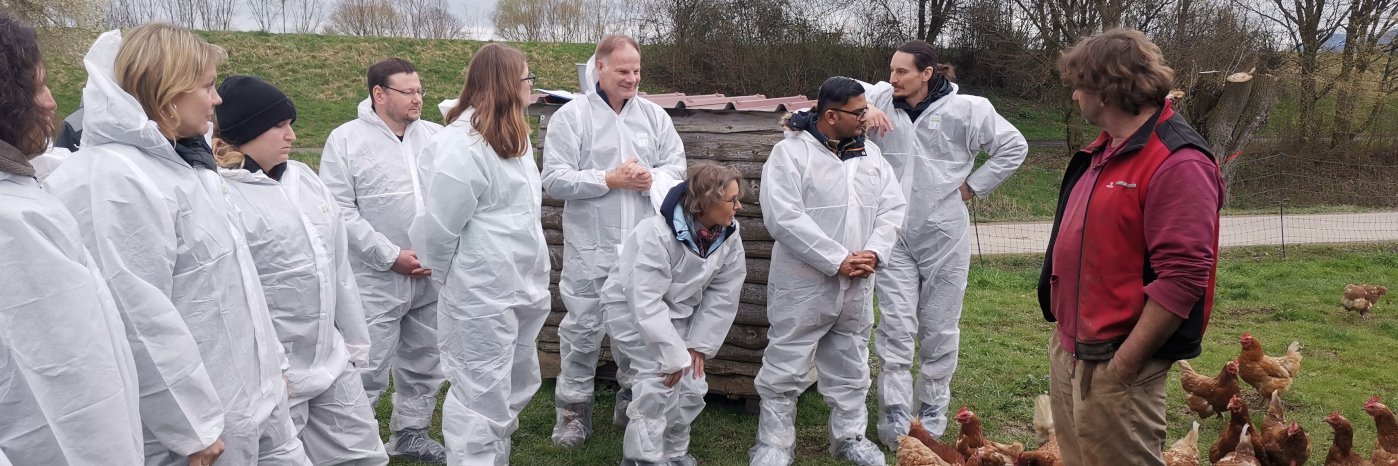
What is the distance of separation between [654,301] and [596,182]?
753 millimetres

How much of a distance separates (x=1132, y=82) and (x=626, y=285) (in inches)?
89.4

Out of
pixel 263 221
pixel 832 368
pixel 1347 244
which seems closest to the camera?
pixel 263 221

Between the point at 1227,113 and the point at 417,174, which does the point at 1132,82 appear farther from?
the point at 1227,113

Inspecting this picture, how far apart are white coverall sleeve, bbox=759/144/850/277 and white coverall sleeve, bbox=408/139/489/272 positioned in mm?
1278

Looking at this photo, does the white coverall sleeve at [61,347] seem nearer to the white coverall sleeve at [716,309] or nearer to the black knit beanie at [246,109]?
the black knit beanie at [246,109]

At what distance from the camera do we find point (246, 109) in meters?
3.27

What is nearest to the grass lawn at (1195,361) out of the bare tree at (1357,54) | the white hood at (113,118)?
the white hood at (113,118)

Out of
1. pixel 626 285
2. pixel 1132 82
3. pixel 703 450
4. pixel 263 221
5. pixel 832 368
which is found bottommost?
pixel 703 450

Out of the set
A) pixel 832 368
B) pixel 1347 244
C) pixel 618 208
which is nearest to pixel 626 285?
pixel 618 208

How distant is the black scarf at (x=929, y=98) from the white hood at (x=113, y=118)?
11.9 feet

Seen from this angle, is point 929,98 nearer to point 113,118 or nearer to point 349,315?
point 349,315

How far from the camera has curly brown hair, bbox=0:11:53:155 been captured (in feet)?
6.51

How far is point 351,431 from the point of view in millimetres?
3297

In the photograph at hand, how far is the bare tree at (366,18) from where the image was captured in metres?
32.2
